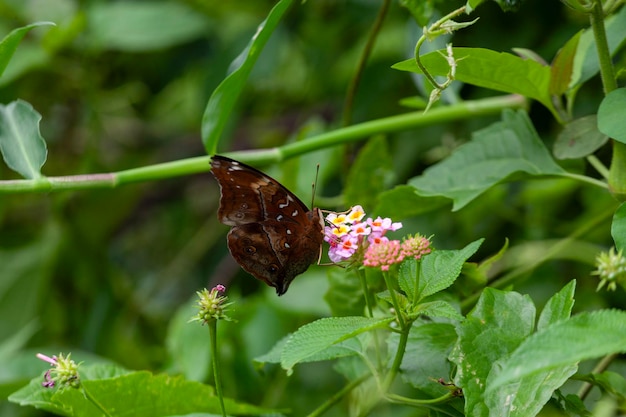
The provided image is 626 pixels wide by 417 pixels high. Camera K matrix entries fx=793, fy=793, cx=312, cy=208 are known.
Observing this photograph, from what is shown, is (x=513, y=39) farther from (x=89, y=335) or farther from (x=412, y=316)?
(x=89, y=335)

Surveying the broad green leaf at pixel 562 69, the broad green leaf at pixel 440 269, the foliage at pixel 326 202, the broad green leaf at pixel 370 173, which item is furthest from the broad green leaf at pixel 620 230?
the broad green leaf at pixel 370 173

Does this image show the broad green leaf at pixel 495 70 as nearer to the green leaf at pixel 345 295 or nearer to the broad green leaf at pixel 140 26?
the green leaf at pixel 345 295

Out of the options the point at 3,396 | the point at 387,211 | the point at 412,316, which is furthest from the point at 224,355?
the point at 412,316

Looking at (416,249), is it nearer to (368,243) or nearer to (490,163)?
(368,243)

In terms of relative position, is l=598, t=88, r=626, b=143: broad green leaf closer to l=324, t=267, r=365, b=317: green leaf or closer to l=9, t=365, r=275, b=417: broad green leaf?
l=324, t=267, r=365, b=317: green leaf

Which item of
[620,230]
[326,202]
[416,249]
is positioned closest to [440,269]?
[416,249]
